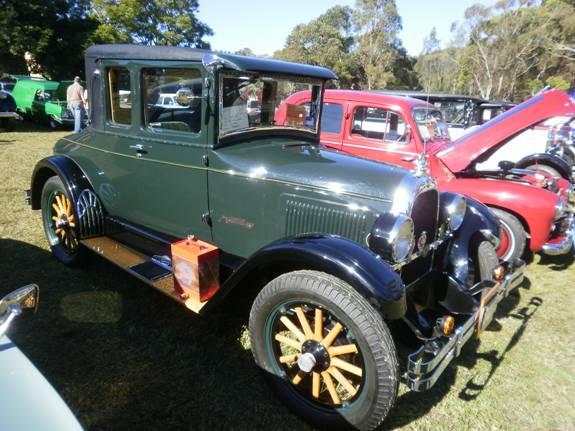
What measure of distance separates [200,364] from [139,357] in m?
0.43

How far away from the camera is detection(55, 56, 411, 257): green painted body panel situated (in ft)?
8.31

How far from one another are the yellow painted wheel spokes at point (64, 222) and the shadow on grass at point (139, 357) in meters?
0.34

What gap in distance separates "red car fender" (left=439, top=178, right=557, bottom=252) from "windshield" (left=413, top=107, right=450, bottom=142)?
153 cm

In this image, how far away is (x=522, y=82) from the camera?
112ft

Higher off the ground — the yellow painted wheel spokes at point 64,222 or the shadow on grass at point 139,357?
the yellow painted wheel spokes at point 64,222

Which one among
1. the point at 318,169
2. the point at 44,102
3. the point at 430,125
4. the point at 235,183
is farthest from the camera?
the point at 44,102

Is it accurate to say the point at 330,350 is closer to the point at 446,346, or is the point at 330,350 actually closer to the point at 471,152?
the point at 446,346

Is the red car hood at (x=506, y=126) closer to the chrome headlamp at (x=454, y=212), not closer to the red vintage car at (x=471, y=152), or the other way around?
the red vintage car at (x=471, y=152)

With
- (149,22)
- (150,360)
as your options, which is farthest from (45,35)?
(150,360)

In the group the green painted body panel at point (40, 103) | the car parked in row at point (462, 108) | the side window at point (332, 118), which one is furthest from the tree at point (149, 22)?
the side window at point (332, 118)

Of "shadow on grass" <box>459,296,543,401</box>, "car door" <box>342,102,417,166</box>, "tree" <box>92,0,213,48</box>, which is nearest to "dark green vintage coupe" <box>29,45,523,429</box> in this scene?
"shadow on grass" <box>459,296,543,401</box>

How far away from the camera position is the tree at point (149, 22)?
91.2 ft

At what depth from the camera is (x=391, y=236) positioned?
2.14 metres

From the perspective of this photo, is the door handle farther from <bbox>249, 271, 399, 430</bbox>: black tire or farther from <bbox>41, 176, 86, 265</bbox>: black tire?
<bbox>249, 271, 399, 430</bbox>: black tire
